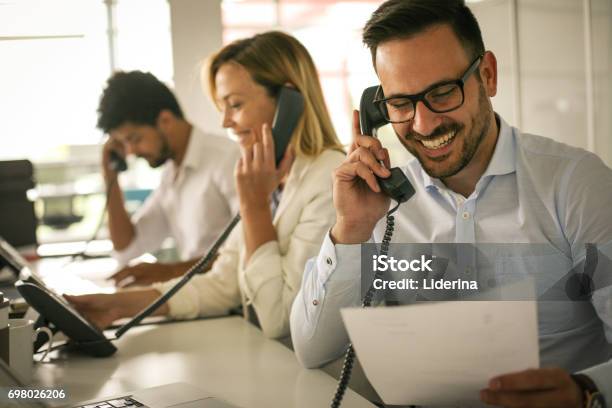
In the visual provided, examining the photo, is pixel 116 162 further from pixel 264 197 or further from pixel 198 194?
pixel 264 197

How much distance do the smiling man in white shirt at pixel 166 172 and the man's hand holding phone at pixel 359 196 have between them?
924 millimetres

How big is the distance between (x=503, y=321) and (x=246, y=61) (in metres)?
1.01

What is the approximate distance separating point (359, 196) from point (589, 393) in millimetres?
388

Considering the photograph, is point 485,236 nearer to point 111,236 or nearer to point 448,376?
point 448,376

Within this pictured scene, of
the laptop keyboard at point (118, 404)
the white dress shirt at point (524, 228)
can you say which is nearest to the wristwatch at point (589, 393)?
the white dress shirt at point (524, 228)

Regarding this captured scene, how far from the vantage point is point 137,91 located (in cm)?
194

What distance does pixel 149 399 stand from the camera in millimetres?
886

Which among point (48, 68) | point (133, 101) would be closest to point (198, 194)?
point (133, 101)

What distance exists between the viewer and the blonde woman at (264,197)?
50.0 inches

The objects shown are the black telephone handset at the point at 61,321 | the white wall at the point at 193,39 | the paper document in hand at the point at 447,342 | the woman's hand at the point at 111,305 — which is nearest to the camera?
the paper document in hand at the point at 447,342

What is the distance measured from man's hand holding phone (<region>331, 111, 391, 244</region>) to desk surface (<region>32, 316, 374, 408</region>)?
0.69 feet

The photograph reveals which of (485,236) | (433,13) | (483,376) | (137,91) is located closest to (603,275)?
(485,236)

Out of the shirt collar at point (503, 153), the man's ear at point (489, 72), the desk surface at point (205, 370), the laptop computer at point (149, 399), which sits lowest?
the desk surface at point (205, 370)

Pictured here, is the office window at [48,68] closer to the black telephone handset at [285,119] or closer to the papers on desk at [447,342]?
the black telephone handset at [285,119]
